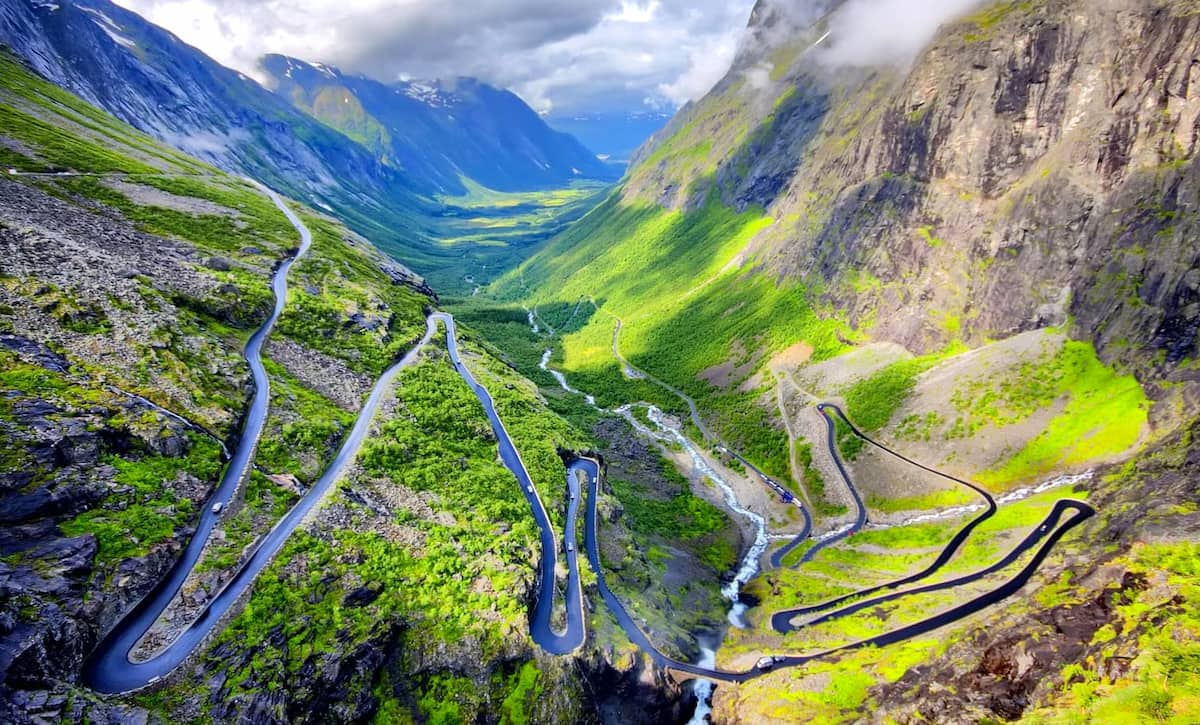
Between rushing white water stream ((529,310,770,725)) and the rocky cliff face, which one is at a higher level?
the rocky cliff face

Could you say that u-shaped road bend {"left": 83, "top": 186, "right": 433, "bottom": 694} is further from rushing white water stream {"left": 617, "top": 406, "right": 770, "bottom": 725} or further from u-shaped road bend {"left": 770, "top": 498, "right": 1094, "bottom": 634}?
u-shaped road bend {"left": 770, "top": 498, "right": 1094, "bottom": 634}

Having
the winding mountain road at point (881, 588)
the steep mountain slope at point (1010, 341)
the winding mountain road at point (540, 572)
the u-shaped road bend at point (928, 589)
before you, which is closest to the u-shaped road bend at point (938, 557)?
the winding mountain road at point (881, 588)

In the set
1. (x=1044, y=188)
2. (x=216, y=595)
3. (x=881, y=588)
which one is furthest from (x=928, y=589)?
(x=1044, y=188)

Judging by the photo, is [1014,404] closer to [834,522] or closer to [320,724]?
[834,522]

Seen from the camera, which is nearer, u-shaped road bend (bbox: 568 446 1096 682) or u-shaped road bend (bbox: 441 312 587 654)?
u-shaped road bend (bbox: 441 312 587 654)

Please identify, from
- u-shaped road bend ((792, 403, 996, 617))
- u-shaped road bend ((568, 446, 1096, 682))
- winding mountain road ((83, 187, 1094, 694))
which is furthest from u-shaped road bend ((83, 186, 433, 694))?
u-shaped road bend ((792, 403, 996, 617))

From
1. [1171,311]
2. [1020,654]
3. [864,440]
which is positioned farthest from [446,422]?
[1171,311]
